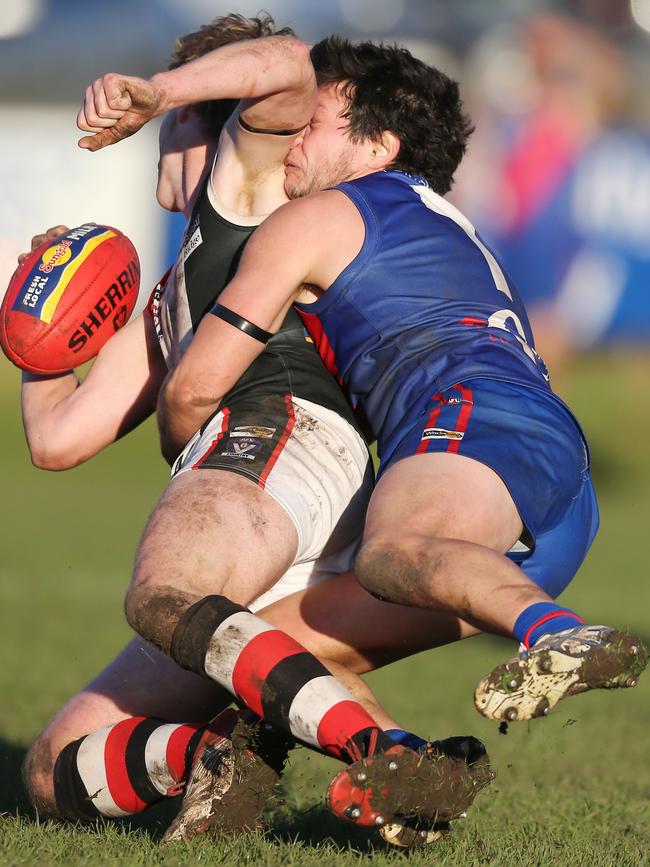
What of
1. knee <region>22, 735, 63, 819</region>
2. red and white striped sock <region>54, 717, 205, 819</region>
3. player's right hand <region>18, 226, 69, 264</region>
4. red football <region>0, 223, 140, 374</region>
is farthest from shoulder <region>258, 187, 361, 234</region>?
knee <region>22, 735, 63, 819</region>

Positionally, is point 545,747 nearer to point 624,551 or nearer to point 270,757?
point 270,757

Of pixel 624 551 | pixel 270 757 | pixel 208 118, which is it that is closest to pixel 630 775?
pixel 270 757

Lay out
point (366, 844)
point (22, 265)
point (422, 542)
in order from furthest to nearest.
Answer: point (22, 265) → point (366, 844) → point (422, 542)

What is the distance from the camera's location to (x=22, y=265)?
14.5ft

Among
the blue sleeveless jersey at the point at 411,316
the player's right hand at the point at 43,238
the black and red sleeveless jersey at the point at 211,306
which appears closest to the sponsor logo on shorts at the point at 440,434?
the blue sleeveless jersey at the point at 411,316

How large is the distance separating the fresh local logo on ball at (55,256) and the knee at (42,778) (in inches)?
60.4

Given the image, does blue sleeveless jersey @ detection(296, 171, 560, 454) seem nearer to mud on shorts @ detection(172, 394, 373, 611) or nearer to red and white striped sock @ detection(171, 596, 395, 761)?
mud on shorts @ detection(172, 394, 373, 611)

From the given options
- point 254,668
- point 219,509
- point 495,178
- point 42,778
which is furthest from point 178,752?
point 495,178

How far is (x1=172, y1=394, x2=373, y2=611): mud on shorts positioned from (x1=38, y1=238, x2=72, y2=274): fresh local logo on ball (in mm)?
861

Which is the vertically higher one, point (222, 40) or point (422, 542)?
point (222, 40)

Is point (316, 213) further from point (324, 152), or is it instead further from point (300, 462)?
point (300, 462)

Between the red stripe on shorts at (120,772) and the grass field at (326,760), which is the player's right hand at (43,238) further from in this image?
the grass field at (326,760)

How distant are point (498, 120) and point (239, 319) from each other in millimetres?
14474

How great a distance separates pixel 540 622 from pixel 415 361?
914 mm
